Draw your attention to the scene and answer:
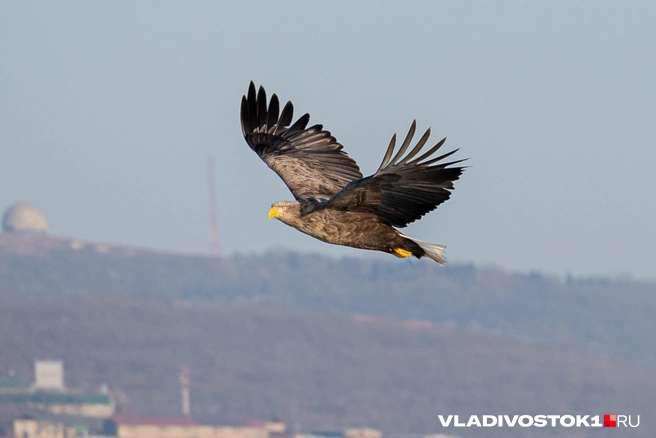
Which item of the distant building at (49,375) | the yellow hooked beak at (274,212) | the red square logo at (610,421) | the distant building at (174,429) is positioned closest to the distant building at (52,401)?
the distant building at (174,429)

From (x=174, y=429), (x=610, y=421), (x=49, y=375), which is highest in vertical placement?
(x=49, y=375)

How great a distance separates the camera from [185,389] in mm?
163500

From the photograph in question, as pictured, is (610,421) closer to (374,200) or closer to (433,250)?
(433,250)

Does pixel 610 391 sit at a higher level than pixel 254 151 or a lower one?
higher

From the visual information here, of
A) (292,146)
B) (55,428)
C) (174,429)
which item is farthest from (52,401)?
(292,146)

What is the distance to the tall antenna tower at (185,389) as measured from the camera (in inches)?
6207

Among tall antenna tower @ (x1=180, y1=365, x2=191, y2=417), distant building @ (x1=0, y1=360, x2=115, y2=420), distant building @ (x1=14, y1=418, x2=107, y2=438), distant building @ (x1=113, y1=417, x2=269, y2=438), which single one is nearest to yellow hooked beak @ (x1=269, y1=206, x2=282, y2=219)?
distant building @ (x1=14, y1=418, x2=107, y2=438)

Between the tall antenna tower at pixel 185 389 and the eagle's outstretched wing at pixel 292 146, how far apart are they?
128997 mm

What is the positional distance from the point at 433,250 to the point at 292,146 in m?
3.75

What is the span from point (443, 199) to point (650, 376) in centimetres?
18363

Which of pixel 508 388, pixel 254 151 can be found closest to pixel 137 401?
pixel 508 388

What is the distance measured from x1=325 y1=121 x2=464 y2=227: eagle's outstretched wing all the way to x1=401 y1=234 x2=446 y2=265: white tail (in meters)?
0.80

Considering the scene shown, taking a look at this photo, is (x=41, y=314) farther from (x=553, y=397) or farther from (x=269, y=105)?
(x=269, y=105)

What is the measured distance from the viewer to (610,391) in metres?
186
